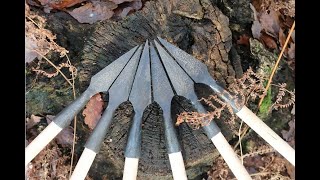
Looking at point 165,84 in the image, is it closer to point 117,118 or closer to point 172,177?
point 117,118

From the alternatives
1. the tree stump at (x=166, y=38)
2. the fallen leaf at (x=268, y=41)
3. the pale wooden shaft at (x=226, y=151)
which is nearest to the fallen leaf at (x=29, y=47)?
the tree stump at (x=166, y=38)

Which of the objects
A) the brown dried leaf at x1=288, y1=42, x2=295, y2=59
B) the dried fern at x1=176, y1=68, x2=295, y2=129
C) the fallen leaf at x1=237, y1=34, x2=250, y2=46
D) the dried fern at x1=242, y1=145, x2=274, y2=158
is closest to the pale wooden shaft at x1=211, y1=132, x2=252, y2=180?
the dried fern at x1=176, y1=68, x2=295, y2=129

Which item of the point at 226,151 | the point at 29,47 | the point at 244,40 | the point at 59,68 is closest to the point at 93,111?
the point at 59,68

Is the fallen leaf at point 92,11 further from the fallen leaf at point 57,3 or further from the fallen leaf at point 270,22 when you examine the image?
the fallen leaf at point 270,22

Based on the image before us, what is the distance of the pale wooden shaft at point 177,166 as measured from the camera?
1226 millimetres

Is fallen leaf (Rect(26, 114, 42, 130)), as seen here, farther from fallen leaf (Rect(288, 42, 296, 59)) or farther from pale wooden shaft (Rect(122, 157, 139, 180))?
fallen leaf (Rect(288, 42, 296, 59))

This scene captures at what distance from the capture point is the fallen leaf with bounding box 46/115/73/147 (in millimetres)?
1388

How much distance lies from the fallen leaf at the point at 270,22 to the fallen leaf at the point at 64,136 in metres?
0.67

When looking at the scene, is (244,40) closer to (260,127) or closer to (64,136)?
(260,127)

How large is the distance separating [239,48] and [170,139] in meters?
0.37

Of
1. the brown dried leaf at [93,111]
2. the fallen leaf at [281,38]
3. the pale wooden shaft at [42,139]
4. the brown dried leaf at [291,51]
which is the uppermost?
the fallen leaf at [281,38]

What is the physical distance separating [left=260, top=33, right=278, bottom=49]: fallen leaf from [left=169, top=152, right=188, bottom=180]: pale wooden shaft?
1.55ft
